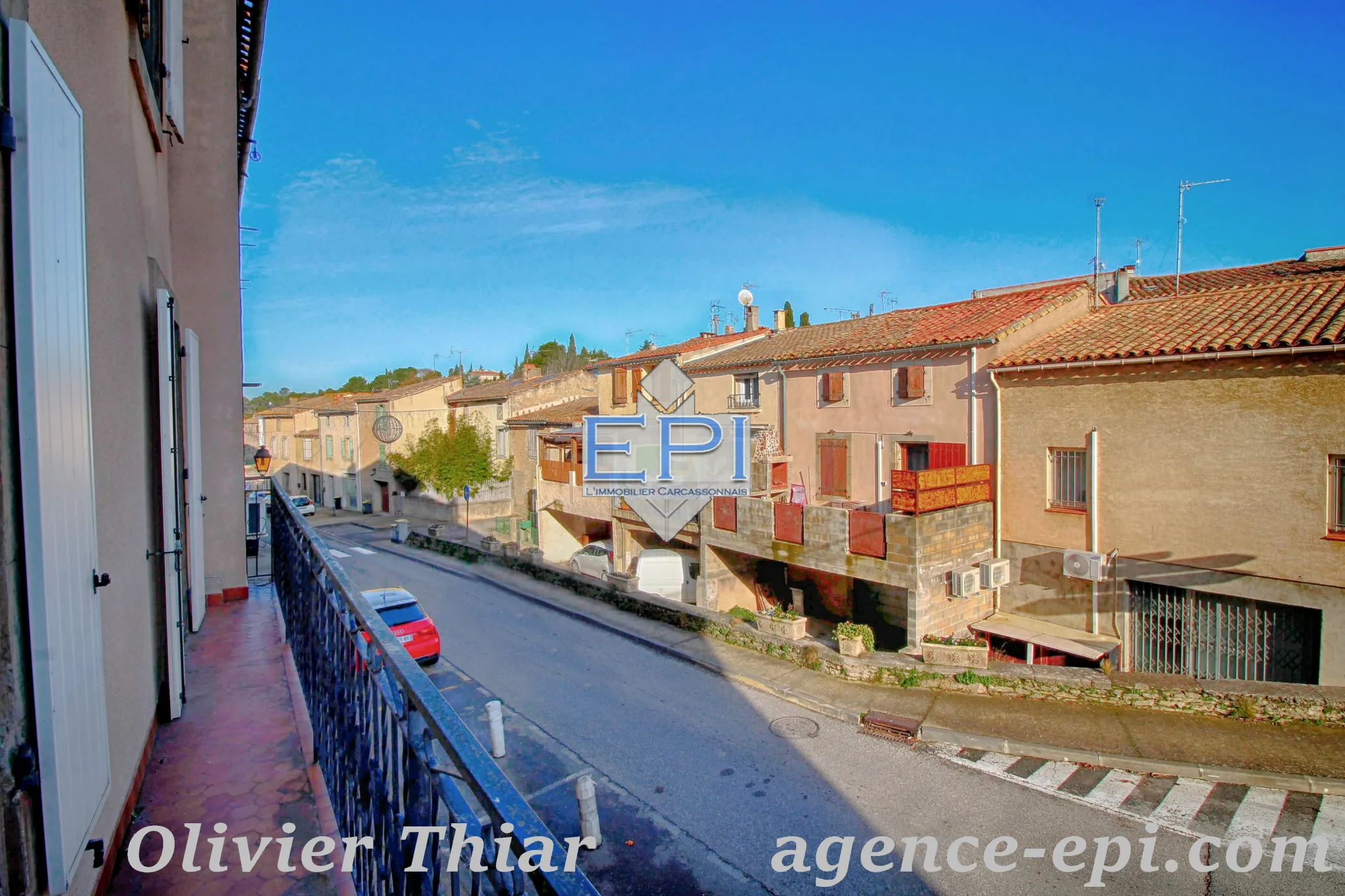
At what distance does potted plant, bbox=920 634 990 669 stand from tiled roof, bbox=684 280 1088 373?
20.5 ft

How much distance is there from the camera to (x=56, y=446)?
71.0 inches

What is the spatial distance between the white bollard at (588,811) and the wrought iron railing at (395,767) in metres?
3.93

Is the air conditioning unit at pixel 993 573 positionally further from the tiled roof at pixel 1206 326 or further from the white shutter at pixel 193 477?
the white shutter at pixel 193 477

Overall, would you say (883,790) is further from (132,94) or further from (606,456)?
(606,456)

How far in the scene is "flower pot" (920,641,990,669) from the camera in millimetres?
10883

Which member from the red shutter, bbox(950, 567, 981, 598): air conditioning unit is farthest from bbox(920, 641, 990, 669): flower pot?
the red shutter

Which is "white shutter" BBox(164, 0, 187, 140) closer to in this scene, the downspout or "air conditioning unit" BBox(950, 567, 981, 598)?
"air conditioning unit" BBox(950, 567, 981, 598)

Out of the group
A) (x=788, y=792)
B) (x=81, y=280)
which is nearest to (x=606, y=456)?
(x=788, y=792)

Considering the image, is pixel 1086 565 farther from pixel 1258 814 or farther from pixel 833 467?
pixel 833 467

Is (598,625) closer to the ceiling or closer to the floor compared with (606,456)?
closer to the floor

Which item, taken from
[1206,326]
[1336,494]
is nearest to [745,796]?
[1336,494]

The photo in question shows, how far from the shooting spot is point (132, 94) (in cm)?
392

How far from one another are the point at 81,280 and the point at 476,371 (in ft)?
172

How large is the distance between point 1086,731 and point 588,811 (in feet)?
22.4
